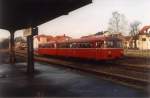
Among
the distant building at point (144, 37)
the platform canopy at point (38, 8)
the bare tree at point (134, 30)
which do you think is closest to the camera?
the platform canopy at point (38, 8)

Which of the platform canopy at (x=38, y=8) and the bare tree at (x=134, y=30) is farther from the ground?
the bare tree at (x=134, y=30)

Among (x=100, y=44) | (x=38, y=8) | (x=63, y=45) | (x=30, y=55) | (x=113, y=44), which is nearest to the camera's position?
(x=38, y=8)

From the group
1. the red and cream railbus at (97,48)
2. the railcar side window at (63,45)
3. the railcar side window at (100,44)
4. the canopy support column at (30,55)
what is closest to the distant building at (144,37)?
the railcar side window at (63,45)

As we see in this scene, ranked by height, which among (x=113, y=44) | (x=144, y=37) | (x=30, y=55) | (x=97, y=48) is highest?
(x=144, y=37)

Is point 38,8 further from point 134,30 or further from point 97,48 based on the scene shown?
point 134,30

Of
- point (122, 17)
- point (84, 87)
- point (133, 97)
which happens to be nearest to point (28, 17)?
point (84, 87)

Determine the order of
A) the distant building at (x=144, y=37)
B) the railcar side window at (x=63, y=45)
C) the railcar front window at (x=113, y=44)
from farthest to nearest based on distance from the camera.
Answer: the distant building at (x=144, y=37), the railcar side window at (x=63, y=45), the railcar front window at (x=113, y=44)

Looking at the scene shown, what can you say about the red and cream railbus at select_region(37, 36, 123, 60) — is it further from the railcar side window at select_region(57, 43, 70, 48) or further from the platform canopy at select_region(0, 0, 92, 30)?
the platform canopy at select_region(0, 0, 92, 30)

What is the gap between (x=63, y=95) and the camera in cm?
927

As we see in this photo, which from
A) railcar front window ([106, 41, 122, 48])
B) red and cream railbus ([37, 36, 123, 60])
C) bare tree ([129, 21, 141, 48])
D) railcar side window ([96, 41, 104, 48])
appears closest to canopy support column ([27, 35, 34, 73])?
red and cream railbus ([37, 36, 123, 60])

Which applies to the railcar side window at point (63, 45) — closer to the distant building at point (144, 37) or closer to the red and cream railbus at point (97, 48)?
the red and cream railbus at point (97, 48)

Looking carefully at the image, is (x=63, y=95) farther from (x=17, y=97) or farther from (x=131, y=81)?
(x=131, y=81)

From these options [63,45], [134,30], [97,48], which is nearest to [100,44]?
[97,48]

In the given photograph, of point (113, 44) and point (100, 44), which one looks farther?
point (113, 44)
